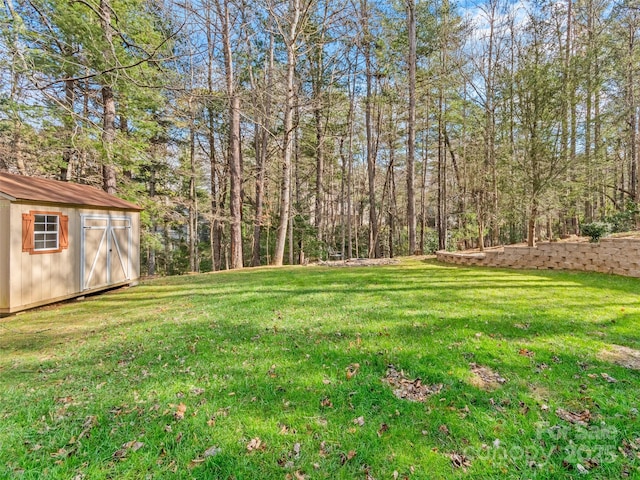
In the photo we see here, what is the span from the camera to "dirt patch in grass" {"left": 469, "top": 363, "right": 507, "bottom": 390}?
2.59 meters

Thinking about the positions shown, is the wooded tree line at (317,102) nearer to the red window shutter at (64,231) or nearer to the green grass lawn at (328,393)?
the red window shutter at (64,231)

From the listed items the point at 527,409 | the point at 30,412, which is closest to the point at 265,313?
the point at 30,412

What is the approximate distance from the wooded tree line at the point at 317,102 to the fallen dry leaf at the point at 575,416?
504 cm

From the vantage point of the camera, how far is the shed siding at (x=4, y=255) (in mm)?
5082

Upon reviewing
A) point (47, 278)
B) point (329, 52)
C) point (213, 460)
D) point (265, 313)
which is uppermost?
point (329, 52)

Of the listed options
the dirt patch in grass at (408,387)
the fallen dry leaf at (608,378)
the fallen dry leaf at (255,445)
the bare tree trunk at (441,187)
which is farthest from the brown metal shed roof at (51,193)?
the bare tree trunk at (441,187)

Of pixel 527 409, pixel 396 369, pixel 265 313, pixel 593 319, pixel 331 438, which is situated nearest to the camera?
pixel 331 438

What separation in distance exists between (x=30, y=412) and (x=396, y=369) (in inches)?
117

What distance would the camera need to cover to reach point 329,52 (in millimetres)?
14680

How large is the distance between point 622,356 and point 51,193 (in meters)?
8.92

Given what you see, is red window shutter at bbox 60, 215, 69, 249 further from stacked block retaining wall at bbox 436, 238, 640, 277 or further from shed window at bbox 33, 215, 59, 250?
stacked block retaining wall at bbox 436, 238, 640, 277

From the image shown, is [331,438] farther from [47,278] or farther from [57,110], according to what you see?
[57,110]

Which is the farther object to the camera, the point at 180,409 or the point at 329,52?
the point at 329,52

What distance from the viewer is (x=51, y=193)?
609 centimetres
